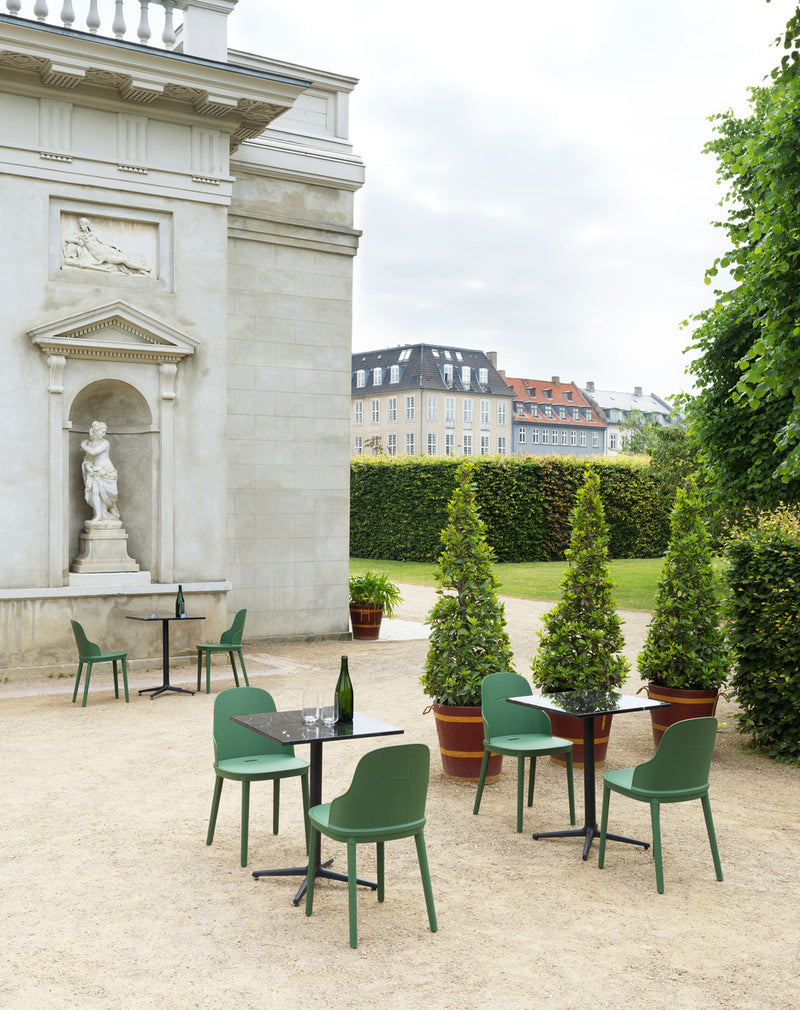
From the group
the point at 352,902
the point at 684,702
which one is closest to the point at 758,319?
the point at 684,702

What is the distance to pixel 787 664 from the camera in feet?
24.5

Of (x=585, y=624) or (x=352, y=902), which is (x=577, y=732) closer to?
(x=585, y=624)

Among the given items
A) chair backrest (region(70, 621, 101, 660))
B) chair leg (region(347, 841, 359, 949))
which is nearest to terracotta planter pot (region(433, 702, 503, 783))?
chair leg (region(347, 841, 359, 949))

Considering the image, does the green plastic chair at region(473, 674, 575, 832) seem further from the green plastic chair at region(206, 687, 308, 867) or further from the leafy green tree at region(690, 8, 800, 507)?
the leafy green tree at region(690, 8, 800, 507)

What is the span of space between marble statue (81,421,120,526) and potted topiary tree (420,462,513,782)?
546cm

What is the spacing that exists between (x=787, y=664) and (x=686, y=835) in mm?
2215

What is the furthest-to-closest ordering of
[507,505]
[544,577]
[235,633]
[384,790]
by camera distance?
[507,505], [544,577], [235,633], [384,790]

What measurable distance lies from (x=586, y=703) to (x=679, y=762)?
37.1 inches

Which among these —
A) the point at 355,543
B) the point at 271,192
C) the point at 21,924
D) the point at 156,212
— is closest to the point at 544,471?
the point at 355,543

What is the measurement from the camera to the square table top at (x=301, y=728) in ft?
16.0

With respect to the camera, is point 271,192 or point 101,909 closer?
point 101,909

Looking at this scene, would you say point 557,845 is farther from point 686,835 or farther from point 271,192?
point 271,192

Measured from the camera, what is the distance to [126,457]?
11672mm

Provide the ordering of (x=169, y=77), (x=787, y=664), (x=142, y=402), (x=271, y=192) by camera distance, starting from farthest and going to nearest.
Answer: (x=271, y=192) < (x=142, y=402) < (x=169, y=77) < (x=787, y=664)
